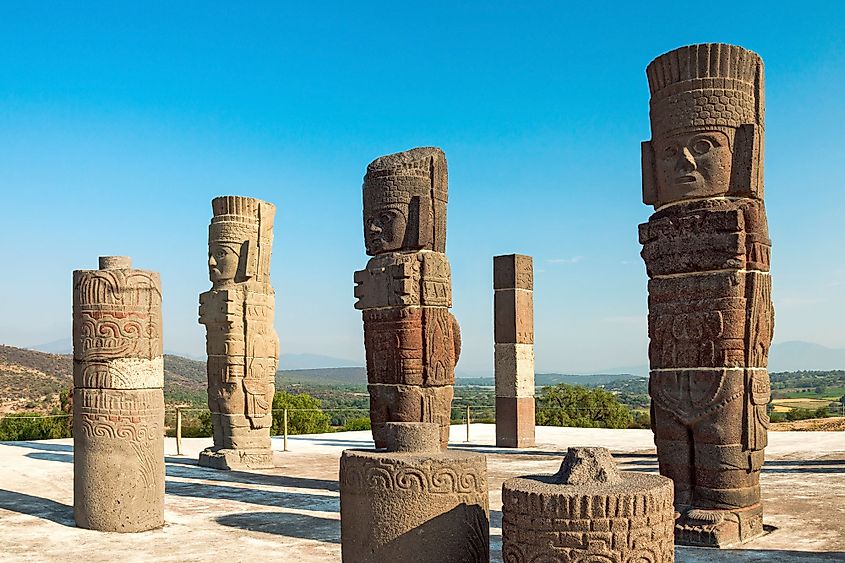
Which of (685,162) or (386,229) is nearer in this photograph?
(685,162)

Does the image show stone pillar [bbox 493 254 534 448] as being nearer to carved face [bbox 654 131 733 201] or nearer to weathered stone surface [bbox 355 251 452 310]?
weathered stone surface [bbox 355 251 452 310]

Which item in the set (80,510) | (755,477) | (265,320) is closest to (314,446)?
(265,320)

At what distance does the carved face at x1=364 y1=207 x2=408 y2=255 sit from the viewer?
31.0 feet

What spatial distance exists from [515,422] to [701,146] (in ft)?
33.5

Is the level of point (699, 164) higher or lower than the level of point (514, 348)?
higher

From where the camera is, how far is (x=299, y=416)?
22.3 metres

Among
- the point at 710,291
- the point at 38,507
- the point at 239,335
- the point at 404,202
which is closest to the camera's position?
the point at 710,291

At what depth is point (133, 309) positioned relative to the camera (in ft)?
30.4

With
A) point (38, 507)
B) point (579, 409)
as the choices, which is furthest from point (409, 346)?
point (579, 409)

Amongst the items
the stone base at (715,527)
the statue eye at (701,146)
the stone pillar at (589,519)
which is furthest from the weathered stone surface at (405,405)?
the stone pillar at (589,519)

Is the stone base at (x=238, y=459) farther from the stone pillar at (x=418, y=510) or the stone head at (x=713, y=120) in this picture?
the stone head at (x=713, y=120)

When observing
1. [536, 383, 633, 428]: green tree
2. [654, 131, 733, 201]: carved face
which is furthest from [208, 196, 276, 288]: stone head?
[536, 383, 633, 428]: green tree

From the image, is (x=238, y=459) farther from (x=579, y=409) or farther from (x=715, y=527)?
(x=579, y=409)

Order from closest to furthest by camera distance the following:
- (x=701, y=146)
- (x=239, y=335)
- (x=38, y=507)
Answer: (x=701, y=146)
(x=38, y=507)
(x=239, y=335)
